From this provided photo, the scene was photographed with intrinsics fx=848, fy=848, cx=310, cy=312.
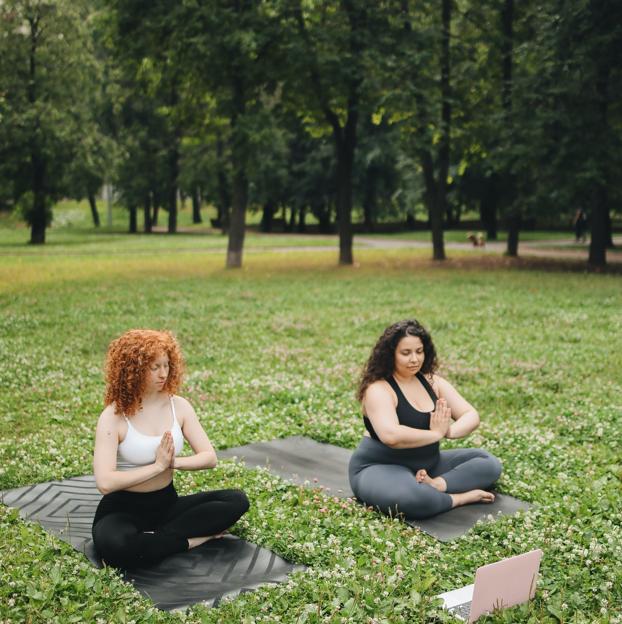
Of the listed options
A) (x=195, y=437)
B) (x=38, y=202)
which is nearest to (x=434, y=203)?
(x=38, y=202)

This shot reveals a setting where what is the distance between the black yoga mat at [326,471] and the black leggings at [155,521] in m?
1.48

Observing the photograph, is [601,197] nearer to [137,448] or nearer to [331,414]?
[331,414]

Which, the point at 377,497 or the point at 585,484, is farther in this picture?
A: the point at 585,484

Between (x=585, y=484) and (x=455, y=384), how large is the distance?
482 centimetres

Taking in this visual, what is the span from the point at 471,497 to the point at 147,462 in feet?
9.49

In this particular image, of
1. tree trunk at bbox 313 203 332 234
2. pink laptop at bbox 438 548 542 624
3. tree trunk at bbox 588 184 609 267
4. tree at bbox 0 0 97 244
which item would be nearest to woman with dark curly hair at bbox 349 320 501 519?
pink laptop at bbox 438 548 542 624

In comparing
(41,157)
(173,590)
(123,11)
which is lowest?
(173,590)

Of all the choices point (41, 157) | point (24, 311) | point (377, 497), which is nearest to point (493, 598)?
point (377, 497)

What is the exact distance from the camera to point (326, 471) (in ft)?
27.7

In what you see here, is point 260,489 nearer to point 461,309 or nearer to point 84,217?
point 461,309

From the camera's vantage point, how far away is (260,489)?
770 centimetres

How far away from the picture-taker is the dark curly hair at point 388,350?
7234 millimetres

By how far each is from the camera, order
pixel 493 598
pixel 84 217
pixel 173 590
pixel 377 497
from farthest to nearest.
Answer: pixel 84 217 → pixel 377 497 → pixel 173 590 → pixel 493 598

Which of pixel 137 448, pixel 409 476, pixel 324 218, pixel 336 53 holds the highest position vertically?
pixel 336 53
